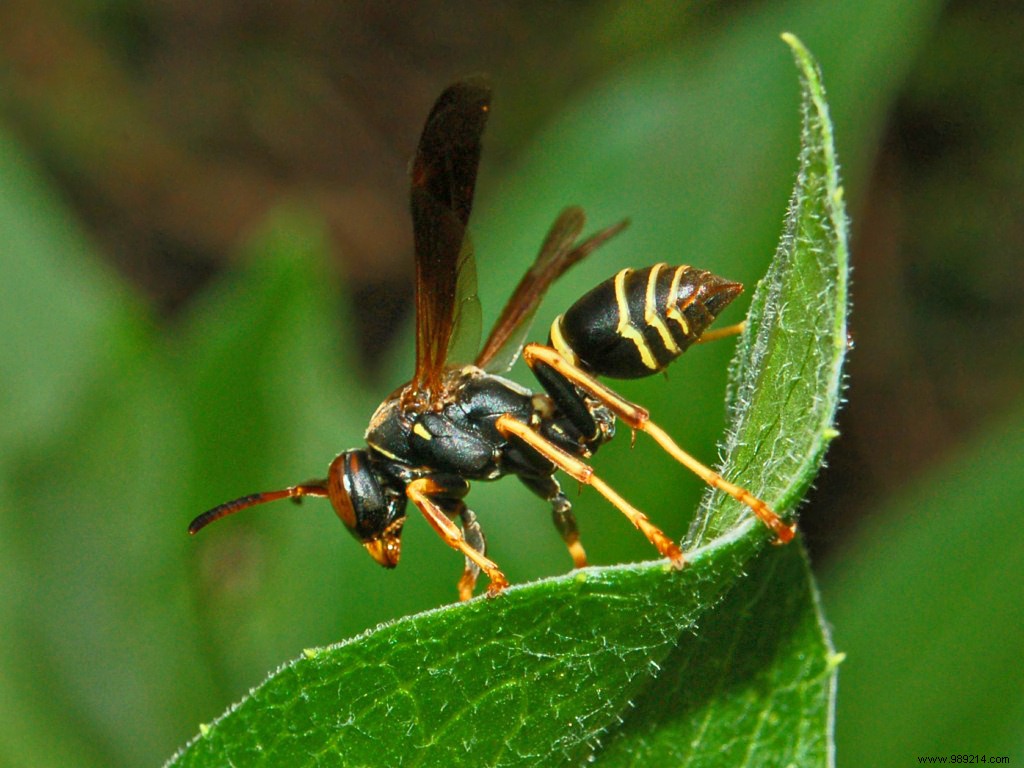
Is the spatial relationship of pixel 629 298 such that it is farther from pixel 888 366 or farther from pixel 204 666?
pixel 888 366

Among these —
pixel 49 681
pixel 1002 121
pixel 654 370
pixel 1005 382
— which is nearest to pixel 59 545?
pixel 49 681

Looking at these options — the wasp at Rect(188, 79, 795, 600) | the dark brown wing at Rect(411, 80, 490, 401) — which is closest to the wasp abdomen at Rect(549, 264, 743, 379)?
the wasp at Rect(188, 79, 795, 600)

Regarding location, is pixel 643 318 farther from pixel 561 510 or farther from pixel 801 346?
pixel 801 346

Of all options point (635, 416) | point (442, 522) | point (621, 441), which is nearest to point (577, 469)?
point (635, 416)

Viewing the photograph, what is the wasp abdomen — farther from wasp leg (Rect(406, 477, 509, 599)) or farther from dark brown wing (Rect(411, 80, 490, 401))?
wasp leg (Rect(406, 477, 509, 599))

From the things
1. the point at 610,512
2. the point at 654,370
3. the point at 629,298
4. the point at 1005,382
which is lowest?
the point at 1005,382

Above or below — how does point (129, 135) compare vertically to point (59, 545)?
above
